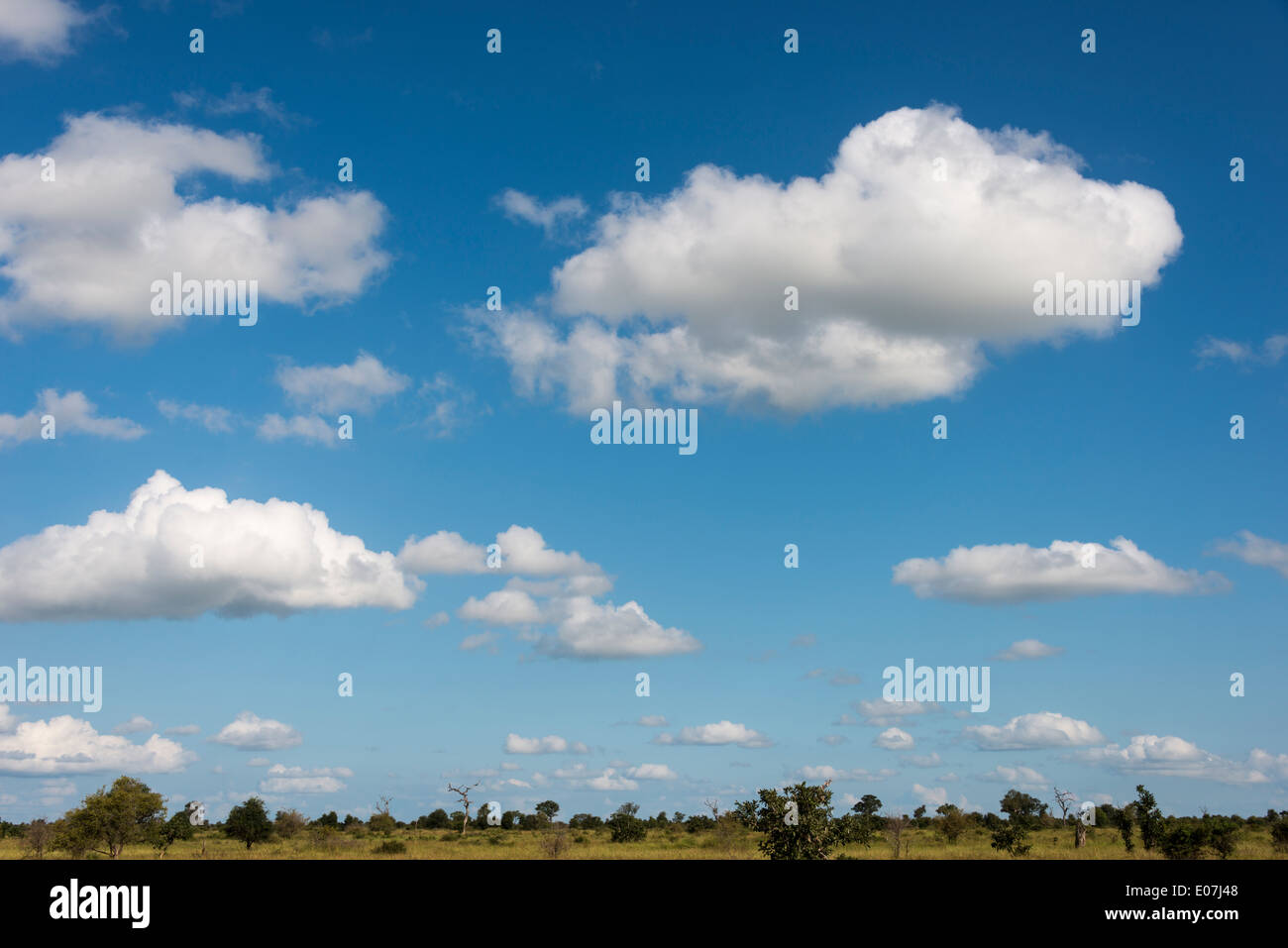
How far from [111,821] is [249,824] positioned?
16.9 metres

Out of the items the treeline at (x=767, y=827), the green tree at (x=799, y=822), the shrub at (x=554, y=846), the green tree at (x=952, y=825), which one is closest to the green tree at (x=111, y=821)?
the treeline at (x=767, y=827)

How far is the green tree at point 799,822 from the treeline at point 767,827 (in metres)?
0.05

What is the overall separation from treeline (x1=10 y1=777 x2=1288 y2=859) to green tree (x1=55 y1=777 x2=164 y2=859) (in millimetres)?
58

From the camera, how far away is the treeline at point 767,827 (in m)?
46.3

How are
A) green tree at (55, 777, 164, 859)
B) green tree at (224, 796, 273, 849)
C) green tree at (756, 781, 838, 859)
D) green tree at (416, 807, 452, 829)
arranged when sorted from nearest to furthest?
green tree at (756, 781, 838, 859)
green tree at (55, 777, 164, 859)
green tree at (224, 796, 273, 849)
green tree at (416, 807, 452, 829)

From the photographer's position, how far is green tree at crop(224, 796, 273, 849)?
72750 millimetres

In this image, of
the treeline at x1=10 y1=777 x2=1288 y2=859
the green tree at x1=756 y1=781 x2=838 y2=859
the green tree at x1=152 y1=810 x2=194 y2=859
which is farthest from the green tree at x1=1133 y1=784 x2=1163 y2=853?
the green tree at x1=152 y1=810 x2=194 y2=859

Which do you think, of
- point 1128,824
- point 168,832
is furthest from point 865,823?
point 168,832

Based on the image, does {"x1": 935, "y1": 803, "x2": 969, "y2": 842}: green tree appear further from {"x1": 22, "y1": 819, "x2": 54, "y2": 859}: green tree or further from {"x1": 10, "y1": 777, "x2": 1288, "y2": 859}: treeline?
{"x1": 22, "y1": 819, "x2": 54, "y2": 859}: green tree

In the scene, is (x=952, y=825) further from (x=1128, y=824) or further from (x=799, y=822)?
(x=799, y=822)
